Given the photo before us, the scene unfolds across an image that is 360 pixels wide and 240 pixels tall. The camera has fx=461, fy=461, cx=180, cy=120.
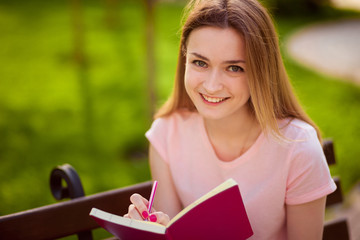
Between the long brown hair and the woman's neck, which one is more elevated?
the long brown hair

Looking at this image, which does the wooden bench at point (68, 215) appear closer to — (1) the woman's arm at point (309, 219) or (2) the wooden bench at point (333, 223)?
(2) the wooden bench at point (333, 223)

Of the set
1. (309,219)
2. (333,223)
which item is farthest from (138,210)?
(333,223)

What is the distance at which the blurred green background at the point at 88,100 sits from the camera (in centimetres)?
460

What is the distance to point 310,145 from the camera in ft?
6.41

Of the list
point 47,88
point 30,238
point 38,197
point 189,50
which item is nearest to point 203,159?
point 189,50

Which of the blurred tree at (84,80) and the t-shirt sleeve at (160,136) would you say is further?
the blurred tree at (84,80)

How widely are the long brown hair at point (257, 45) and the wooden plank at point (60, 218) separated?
810mm

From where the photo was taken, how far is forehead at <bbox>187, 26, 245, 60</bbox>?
185 cm

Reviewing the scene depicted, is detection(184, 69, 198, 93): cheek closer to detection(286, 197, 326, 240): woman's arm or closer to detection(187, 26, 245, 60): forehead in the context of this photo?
detection(187, 26, 245, 60): forehead

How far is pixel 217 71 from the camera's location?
189 cm

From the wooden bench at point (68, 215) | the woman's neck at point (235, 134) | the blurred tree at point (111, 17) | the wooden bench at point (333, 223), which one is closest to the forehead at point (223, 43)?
the woman's neck at point (235, 134)

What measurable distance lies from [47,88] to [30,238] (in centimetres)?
478

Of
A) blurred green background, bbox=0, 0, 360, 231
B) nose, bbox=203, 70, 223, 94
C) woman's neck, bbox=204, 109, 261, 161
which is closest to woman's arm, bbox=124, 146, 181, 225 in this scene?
woman's neck, bbox=204, 109, 261, 161

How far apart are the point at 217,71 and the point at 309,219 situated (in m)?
0.74
